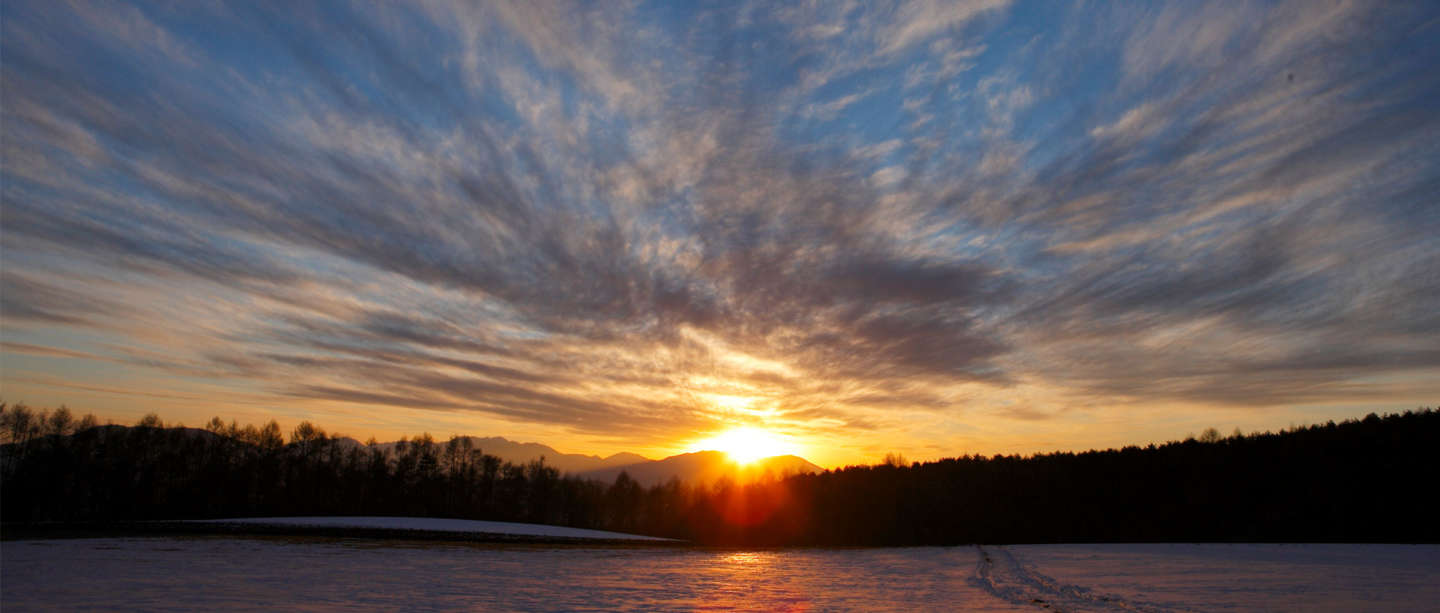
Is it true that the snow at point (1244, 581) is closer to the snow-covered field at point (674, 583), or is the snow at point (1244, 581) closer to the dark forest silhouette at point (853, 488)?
the snow-covered field at point (674, 583)

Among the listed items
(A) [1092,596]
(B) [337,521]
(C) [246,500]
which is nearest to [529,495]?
(C) [246,500]

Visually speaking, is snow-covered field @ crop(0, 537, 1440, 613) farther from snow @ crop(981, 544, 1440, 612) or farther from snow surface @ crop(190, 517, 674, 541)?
snow surface @ crop(190, 517, 674, 541)

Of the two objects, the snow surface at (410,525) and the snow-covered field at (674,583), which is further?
the snow surface at (410,525)

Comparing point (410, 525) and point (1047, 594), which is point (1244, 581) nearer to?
Answer: point (1047, 594)

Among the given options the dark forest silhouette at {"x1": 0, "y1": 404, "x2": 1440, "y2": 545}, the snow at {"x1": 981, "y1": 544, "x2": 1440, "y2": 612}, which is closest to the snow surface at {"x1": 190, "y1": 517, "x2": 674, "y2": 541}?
the dark forest silhouette at {"x1": 0, "y1": 404, "x2": 1440, "y2": 545}

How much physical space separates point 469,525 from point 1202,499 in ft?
286

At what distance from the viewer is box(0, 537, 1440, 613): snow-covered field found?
1772 centimetres

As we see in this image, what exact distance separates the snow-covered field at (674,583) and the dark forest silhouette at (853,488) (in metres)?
39.7

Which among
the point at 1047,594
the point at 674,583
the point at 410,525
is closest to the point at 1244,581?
the point at 1047,594

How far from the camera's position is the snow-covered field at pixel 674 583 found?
17.7m

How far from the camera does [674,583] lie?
25.8 metres

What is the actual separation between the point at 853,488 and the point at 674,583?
96971mm

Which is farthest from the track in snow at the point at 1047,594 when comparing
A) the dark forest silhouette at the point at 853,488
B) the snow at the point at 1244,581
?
the dark forest silhouette at the point at 853,488

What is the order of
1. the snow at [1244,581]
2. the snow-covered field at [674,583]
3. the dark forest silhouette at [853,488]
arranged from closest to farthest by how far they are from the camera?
the snow at [1244,581] < the snow-covered field at [674,583] < the dark forest silhouette at [853,488]
